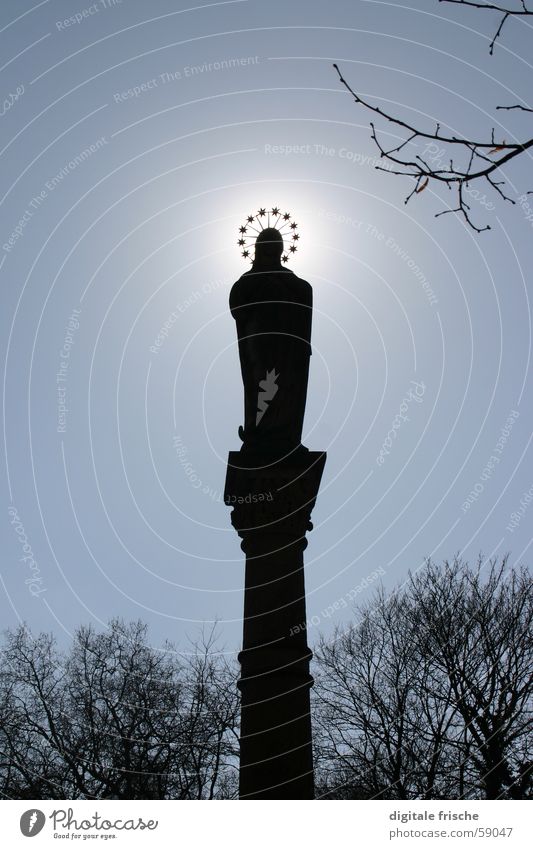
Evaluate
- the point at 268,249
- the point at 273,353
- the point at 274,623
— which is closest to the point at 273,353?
the point at 273,353

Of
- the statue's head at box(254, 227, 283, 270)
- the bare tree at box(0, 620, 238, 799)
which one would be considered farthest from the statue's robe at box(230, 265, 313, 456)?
the bare tree at box(0, 620, 238, 799)

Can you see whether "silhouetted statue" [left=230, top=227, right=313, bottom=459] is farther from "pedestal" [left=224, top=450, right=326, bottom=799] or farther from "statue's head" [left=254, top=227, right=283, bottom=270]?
"pedestal" [left=224, top=450, right=326, bottom=799]

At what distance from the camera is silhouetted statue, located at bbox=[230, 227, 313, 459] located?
35.9ft

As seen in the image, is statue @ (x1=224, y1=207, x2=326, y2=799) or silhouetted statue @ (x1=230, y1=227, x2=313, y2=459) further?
silhouetted statue @ (x1=230, y1=227, x2=313, y2=459)

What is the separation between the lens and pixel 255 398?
11.3 metres

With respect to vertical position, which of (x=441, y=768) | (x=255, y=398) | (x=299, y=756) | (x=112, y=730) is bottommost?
(x=299, y=756)

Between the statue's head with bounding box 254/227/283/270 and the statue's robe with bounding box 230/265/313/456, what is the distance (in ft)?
1.12

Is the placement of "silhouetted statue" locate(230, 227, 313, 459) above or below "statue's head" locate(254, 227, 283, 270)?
below

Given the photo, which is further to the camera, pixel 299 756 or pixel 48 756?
pixel 48 756

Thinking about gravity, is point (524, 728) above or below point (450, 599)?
below
